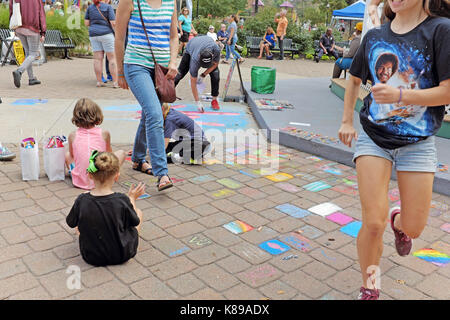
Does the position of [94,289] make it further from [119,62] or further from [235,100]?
[235,100]

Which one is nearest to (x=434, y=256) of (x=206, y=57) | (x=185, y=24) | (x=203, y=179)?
(x=203, y=179)

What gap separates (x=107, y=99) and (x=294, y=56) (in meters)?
13.8

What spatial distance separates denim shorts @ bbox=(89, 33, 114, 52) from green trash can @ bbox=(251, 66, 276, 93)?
9.71 ft

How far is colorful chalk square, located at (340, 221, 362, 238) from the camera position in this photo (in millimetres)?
3689

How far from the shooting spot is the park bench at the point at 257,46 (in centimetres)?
1965

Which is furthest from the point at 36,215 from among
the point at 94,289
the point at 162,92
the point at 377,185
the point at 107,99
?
the point at 107,99

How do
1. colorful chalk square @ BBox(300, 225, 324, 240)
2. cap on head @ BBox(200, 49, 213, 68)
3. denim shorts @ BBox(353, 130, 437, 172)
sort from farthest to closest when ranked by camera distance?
cap on head @ BBox(200, 49, 213, 68)
colorful chalk square @ BBox(300, 225, 324, 240)
denim shorts @ BBox(353, 130, 437, 172)

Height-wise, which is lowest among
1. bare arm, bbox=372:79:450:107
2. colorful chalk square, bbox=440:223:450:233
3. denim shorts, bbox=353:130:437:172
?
colorful chalk square, bbox=440:223:450:233

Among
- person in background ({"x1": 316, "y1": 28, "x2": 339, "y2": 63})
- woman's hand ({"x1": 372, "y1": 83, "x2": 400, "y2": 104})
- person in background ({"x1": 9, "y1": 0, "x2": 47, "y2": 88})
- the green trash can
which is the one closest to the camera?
woman's hand ({"x1": 372, "y1": 83, "x2": 400, "y2": 104})

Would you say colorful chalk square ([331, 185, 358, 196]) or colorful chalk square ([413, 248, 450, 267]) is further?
colorful chalk square ([331, 185, 358, 196])

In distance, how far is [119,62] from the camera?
172 inches

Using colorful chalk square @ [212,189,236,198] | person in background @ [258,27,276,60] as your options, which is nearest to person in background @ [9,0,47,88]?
colorful chalk square @ [212,189,236,198]

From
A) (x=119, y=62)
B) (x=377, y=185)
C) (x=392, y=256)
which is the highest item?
(x=119, y=62)

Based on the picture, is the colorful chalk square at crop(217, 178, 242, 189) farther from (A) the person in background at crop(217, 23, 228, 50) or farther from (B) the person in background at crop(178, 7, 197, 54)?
(A) the person in background at crop(217, 23, 228, 50)
